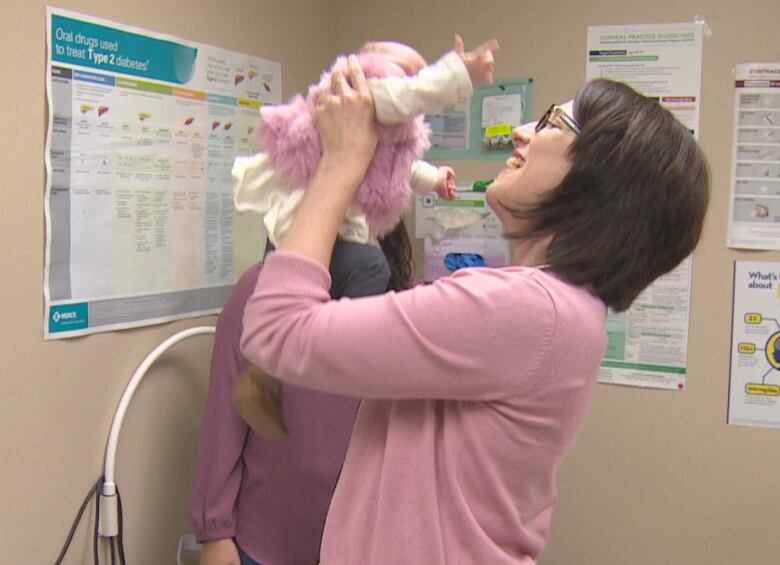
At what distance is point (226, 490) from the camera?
57.8 inches

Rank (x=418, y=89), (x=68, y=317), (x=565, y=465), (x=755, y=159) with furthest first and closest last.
A: (x=565, y=465) → (x=755, y=159) → (x=68, y=317) → (x=418, y=89)

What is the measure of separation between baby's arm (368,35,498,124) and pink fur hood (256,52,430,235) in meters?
0.03

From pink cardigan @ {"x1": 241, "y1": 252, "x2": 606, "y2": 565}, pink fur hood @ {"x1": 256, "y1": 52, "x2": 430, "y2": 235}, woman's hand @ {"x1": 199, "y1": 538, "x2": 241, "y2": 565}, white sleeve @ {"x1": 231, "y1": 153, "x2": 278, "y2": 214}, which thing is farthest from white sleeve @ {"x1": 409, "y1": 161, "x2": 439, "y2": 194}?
woman's hand @ {"x1": 199, "y1": 538, "x2": 241, "y2": 565}

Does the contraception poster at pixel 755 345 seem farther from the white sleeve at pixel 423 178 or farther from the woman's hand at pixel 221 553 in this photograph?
the woman's hand at pixel 221 553

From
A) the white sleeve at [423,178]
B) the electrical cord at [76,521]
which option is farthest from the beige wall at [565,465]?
the white sleeve at [423,178]

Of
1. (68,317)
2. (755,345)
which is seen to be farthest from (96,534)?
(755,345)

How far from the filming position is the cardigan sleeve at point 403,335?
2.44 feet

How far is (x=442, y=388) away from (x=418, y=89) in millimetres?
339

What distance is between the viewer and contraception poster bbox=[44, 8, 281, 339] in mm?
1354

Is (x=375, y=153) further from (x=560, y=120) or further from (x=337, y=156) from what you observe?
(x=560, y=120)

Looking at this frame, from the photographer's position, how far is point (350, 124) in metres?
0.85

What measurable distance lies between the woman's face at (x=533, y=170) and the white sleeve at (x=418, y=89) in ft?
0.37


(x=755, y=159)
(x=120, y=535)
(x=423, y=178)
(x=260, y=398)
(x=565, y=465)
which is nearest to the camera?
(x=260, y=398)

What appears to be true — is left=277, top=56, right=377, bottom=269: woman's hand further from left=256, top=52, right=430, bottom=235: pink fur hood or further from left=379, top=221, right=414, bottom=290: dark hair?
left=379, top=221, right=414, bottom=290: dark hair
